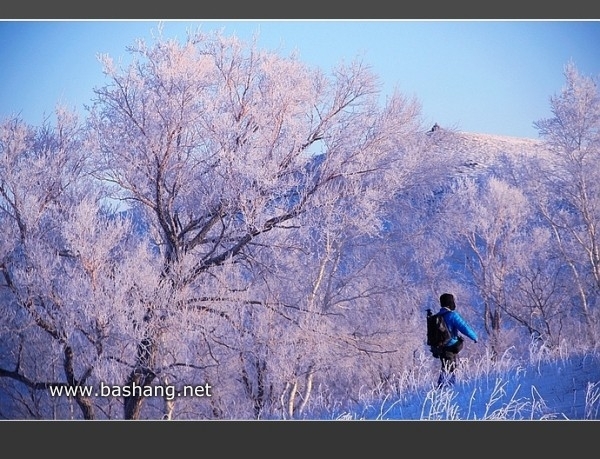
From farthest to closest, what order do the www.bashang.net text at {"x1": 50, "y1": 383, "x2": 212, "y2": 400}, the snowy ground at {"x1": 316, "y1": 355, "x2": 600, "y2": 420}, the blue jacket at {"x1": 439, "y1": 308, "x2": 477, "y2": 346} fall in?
the www.bashang.net text at {"x1": 50, "y1": 383, "x2": 212, "y2": 400} < the blue jacket at {"x1": 439, "y1": 308, "x2": 477, "y2": 346} < the snowy ground at {"x1": 316, "y1": 355, "x2": 600, "y2": 420}

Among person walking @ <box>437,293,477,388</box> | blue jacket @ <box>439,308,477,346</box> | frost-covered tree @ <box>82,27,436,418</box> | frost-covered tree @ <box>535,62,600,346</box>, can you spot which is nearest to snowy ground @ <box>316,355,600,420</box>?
person walking @ <box>437,293,477,388</box>

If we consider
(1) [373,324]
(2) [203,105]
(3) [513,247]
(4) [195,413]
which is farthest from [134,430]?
(3) [513,247]

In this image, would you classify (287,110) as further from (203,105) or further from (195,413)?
(195,413)

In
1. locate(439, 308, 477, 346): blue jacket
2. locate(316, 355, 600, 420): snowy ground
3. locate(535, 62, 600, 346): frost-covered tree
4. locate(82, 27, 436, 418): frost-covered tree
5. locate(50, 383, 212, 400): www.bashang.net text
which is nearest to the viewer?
locate(316, 355, 600, 420): snowy ground

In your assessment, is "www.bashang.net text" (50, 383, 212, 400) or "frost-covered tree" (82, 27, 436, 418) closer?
"www.bashang.net text" (50, 383, 212, 400)

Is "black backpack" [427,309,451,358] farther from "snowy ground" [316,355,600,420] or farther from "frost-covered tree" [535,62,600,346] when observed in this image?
"frost-covered tree" [535,62,600,346]

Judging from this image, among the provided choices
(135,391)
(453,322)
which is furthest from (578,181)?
(135,391)

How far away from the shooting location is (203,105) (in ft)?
31.8

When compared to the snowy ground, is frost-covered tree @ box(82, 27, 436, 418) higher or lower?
higher

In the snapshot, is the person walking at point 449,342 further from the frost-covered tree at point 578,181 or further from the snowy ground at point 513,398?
the frost-covered tree at point 578,181

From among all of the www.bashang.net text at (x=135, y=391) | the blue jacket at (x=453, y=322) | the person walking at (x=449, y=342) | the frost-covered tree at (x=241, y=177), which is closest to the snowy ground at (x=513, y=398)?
the person walking at (x=449, y=342)

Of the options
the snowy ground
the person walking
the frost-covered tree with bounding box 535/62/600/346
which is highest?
the frost-covered tree with bounding box 535/62/600/346

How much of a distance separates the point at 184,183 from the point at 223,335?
250 centimetres

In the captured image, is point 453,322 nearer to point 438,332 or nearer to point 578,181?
point 438,332
